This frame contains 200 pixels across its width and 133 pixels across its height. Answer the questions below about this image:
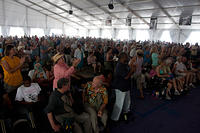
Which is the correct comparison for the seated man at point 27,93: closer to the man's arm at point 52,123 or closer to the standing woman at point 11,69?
the standing woman at point 11,69

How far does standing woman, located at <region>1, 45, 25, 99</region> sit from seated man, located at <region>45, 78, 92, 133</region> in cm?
101

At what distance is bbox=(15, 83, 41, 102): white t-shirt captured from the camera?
8.36 feet

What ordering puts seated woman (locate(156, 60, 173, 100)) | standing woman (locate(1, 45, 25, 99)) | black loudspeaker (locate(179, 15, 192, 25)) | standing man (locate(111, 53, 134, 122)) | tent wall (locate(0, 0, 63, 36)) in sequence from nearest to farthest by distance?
standing woman (locate(1, 45, 25, 99)) < standing man (locate(111, 53, 134, 122)) < seated woman (locate(156, 60, 173, 100)) < black loudspeaker (locate(179, 15, 192, 25)) < tent wall (locate(0, 0, 63, 36))

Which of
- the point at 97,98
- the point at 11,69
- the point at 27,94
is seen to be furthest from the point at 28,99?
the point at 97,98

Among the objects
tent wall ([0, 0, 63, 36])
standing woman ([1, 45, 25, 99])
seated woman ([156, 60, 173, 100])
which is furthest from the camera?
tent wall ([0, 0, 63, 36])

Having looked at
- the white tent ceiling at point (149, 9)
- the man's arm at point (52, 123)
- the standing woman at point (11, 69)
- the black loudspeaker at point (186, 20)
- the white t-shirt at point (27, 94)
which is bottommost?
the man's arm at point (52, 123)

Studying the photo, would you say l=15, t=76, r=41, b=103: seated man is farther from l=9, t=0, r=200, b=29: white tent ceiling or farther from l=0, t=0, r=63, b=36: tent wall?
l=0, t=0, r=63, b=36: tent wall

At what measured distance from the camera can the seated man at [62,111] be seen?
6.57 feet

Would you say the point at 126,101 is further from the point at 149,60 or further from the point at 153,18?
the point at 153,18

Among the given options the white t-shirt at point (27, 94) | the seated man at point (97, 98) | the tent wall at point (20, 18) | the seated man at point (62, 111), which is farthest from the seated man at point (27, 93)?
the tent wall at point (20, 18)

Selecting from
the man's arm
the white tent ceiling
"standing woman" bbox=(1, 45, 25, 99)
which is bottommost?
the man's arm

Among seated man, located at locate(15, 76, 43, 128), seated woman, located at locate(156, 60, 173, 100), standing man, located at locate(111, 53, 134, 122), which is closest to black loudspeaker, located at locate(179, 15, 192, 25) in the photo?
seated woman, located at locate(156, 60, 173, 100)

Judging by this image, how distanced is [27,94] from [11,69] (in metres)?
0.54

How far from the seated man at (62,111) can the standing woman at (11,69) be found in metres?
1.01
